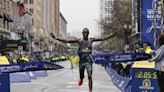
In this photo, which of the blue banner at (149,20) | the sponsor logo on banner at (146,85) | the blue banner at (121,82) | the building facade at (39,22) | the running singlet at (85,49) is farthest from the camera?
the building facade at (39,22)

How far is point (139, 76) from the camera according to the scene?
1260 cm

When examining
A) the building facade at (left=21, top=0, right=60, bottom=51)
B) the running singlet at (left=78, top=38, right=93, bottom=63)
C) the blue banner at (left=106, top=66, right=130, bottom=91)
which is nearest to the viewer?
the running singlet at (left=78, top=38, right=93, bottom=63)

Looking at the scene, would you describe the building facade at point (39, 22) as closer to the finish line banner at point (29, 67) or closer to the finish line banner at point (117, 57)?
the finish line banner at point (117, 57)

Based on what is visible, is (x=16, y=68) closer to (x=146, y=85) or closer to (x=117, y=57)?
(x=117, y=57)

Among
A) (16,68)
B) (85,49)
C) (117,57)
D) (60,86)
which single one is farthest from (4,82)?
(60,86)

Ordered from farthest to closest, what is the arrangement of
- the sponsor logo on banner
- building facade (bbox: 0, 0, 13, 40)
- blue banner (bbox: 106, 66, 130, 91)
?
building facade (bbox: 0, 0, 13, 40), blue banner (bbox: 106, 66, 130, 91), the sponsor logo on banner

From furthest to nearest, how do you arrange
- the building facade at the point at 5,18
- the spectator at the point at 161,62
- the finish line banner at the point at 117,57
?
the building facade at the point at 5,18 → the finish line banner at the point at 117,57 → the spectator at the point at 161,62

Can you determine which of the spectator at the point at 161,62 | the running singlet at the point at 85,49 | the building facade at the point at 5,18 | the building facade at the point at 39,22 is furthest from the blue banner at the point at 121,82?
the building facade at the point at 39,22

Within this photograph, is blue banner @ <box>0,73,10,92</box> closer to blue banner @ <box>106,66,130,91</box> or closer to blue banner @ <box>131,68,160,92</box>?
blue banner @ <box>131,68,160,92</box>

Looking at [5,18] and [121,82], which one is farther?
[5,18]

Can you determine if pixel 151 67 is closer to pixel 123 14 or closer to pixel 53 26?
pixel 123 14

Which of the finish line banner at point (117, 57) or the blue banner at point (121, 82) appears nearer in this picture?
the finish line banner at point (117, 57)

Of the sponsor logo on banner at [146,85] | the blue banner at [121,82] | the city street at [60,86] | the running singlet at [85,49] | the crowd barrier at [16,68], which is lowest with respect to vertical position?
the city street at [60,86]

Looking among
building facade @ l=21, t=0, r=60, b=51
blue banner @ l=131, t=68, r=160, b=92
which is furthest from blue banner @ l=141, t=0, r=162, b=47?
building facade @ l=21, t=0, r=60, b=51
